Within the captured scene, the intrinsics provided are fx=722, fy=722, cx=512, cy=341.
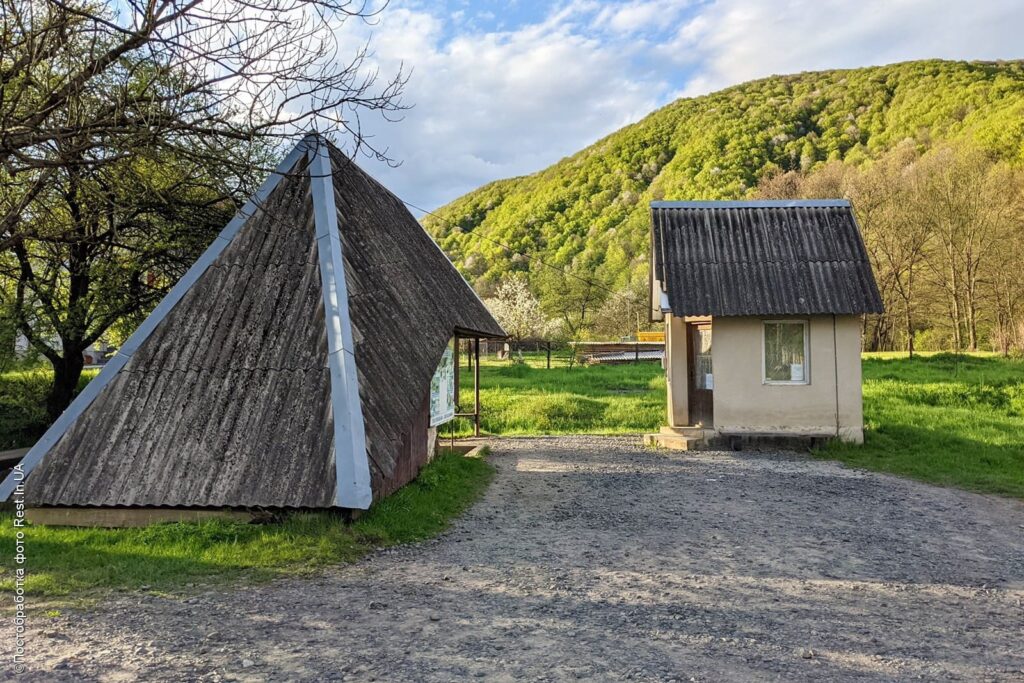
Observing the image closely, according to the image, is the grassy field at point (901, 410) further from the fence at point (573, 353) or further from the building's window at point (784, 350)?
the fence at point (573, 353)

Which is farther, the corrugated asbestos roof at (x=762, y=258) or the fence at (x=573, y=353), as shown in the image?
the fence at (x=573, y=353)

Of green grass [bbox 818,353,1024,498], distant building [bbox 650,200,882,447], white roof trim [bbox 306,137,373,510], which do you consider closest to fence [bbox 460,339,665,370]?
green grass [bbox 818,353,1024,498]

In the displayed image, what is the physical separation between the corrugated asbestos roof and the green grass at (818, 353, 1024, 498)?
2819 millimetres

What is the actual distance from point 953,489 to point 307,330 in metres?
9.52

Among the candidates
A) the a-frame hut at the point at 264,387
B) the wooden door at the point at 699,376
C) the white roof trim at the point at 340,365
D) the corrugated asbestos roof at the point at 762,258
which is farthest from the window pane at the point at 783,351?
the white roof trim at the point at 340,365

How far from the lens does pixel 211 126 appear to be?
229 inches

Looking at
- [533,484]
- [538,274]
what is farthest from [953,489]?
[538,274]

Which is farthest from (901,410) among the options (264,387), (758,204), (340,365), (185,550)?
(185,550)

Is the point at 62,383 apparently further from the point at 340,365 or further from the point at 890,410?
the point at 890,410

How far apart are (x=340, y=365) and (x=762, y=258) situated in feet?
33.6

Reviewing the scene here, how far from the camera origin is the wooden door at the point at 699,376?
15735mm

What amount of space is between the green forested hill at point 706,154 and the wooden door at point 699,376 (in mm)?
49697

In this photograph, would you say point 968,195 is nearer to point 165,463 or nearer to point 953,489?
point 953,489

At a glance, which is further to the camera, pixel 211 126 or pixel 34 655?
pixel 211 126
